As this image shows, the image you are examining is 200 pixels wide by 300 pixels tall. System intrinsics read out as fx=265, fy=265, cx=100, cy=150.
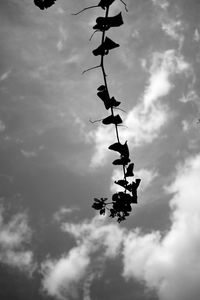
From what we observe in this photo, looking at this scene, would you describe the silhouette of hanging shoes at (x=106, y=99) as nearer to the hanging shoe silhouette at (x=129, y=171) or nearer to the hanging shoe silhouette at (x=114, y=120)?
the hanging shoe silhouette at (x=114, y=120)

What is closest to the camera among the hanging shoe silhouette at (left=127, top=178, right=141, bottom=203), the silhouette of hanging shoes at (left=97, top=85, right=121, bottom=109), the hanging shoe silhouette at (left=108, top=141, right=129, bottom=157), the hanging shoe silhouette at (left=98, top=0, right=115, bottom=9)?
the hanging shoe silhouette at (left=98, top=0, right=115, bottom=9)

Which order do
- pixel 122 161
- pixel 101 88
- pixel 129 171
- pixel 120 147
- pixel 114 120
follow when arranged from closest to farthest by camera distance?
pixel 101 88 < pixel 114 120 < pixel 120 147 < pixel 122 161 < pixel 129 171

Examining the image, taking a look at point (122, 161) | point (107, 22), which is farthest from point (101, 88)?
point (122, 161)

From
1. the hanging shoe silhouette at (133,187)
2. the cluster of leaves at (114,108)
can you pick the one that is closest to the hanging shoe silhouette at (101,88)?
the cluster of leaves at (114,108)

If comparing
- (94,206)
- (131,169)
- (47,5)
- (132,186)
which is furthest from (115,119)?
(94,206)

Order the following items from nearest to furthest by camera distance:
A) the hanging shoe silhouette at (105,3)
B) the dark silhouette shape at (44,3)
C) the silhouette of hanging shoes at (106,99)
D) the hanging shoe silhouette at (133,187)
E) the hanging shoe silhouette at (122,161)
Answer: the hanging shoe silhouette at (105,3) → the dark silhouette shape at (44,3) → the silhouette of hanging shoes at (106,99) → the hanging shoe silhouette at (122,161) → the hanging shoe silhouette at (133,187)

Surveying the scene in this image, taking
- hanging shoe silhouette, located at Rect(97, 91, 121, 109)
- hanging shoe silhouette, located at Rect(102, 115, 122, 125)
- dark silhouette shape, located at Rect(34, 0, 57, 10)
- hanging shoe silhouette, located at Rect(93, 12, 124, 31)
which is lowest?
hanging shoe silhouette, located at Rect(102, 115, 122, 125)

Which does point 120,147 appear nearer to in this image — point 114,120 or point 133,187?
point 114,120

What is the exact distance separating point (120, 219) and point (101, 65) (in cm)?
284

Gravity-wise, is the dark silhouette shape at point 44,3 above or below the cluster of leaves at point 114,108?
above

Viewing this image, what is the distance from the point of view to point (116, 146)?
289 cm

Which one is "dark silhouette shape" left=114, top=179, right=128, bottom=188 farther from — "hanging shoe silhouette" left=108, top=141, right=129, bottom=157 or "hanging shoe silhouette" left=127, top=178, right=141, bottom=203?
"hanging shoe silhouette" left=108, top=141, right=129, bottom=157

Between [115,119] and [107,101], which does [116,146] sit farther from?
[107,101]

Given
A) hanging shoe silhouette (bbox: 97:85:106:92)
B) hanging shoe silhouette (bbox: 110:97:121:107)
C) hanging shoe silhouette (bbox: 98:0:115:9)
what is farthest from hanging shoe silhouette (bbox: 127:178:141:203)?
hanging shoe silhouette (bbox: 98:0:115:9)
